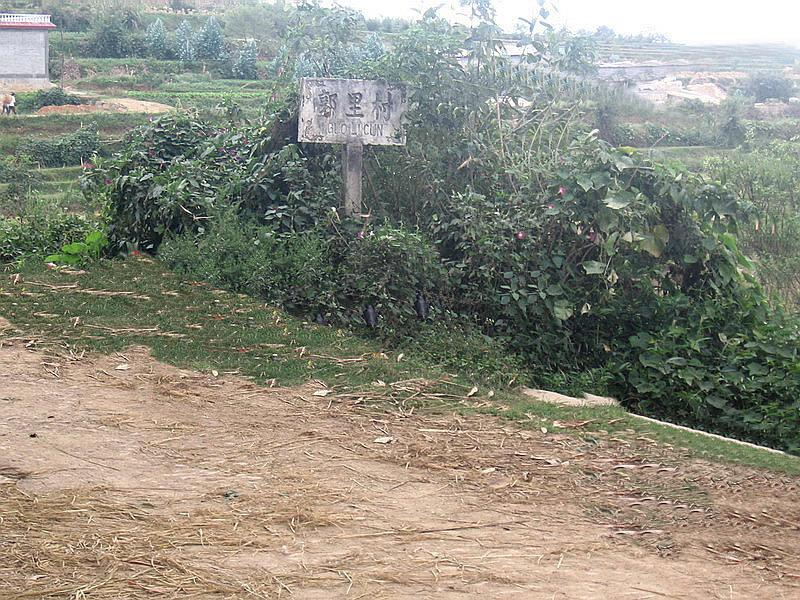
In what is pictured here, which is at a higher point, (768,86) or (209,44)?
(209,44)

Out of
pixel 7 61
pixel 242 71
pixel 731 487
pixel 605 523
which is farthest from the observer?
pixel 242 71

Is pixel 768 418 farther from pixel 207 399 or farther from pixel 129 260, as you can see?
pixel 129 260

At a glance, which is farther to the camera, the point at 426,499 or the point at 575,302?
the point at 575,302

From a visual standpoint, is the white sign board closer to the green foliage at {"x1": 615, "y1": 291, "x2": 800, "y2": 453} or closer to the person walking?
the green foliage at {"x1": 615, "y1": 291, "x2": 800, "y2": 453}

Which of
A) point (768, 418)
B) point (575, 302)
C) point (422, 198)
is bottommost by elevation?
point (768, 418)

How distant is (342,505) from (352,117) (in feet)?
11.0

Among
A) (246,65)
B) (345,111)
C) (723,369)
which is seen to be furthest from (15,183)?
(246,65)

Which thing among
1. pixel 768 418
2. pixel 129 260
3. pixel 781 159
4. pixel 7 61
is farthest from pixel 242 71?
pixel 768 418

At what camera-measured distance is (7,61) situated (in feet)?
114

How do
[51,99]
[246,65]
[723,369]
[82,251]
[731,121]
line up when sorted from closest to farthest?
[723,369] < [82,251] < [731,121] < [51,99] < [246,65]

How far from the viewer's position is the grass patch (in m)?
4.33

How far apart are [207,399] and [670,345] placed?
8.57 ft

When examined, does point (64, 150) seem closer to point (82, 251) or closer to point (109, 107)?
point (109, 107)

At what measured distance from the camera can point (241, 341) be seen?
5.14 meters
